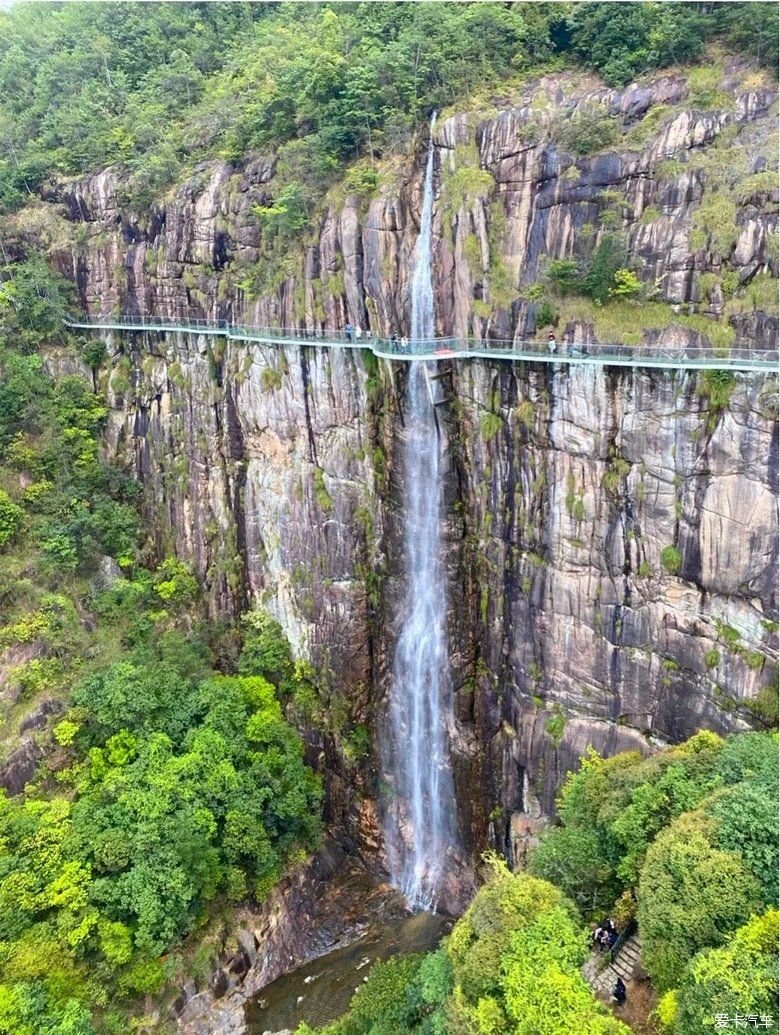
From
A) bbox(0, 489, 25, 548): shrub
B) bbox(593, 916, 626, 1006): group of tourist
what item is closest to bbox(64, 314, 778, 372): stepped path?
bbox(0, 489, 25, 548): shrub

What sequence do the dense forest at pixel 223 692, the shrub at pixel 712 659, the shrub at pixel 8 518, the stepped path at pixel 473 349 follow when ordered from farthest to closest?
the shrub at pixel 8 518 → the shrub at pixel 712 659 → the stepped path at pixel 473 349 → the dense forest at pixel 223 692

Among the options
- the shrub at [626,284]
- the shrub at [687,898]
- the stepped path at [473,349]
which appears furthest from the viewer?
the shrub at [626,284]

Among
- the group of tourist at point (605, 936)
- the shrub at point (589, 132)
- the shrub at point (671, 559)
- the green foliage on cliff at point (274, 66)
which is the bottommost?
the group of tourist at point (605, 936)

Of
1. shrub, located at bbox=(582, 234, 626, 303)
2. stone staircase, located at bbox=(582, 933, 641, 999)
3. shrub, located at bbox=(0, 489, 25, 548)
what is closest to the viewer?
stone staircase, located at bbox=(582, 933, 641, 999)

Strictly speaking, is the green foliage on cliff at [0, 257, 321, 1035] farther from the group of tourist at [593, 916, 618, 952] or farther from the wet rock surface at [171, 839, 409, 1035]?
the group of tourist at [593, 916, 618, 952]

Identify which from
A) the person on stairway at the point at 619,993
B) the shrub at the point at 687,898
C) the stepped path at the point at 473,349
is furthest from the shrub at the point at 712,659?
the person on stairway at the point at 619,993

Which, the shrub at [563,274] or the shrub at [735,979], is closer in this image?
the shrub at [735,979]

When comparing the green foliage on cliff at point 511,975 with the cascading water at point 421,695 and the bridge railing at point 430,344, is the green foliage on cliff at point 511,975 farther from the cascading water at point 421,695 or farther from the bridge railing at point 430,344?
the bridge railing at point 430,344
